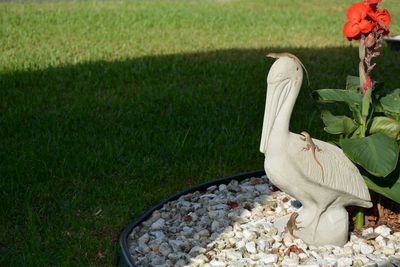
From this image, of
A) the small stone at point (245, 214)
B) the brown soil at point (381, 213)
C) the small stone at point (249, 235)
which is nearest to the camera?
the small stone at point (249, 235)

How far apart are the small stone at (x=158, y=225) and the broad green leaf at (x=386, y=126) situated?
107cm

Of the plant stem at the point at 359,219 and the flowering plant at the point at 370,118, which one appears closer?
the flowering plant at the point at 370,118

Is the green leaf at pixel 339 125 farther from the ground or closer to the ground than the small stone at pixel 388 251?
farther from the ground

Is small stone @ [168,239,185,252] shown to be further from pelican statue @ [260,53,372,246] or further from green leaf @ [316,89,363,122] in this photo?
green leaf @ [316,89,363,122]

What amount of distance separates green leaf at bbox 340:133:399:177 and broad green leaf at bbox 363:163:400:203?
0.56 ft

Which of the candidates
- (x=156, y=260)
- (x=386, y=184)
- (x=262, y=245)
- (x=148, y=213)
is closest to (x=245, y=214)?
(x=262, y=245)

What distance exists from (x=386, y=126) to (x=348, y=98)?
0.69 ft

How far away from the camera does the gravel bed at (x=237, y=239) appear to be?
3127 millimetres

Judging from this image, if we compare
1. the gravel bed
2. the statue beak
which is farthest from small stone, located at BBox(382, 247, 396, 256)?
the statue beak

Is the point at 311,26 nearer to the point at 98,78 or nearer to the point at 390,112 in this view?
the point at 98,78

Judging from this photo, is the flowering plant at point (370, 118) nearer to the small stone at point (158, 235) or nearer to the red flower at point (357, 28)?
the red flower at point (357, 28)

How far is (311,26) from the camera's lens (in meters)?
9.16

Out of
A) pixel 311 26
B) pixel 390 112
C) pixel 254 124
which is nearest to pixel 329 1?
pixel 311 26

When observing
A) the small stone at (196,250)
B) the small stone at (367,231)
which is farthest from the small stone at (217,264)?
the small stone at (367,231)
